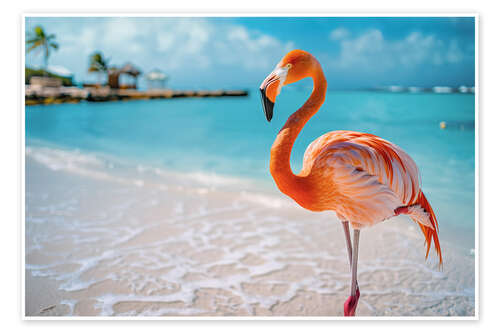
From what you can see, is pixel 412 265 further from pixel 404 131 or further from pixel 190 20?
pixel 404 131

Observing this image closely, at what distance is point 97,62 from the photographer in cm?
555

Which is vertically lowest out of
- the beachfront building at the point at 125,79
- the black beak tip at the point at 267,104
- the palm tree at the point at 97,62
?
the black beak tip at the point at 267,104

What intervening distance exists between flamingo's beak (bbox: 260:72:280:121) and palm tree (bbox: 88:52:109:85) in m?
3.96

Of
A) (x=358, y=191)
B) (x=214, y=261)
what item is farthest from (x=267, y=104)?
(x=214, y=261)

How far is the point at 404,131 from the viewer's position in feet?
17.2

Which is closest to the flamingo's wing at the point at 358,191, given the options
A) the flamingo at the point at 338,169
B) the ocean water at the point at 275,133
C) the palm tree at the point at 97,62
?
the flamingo at the point at 338,169

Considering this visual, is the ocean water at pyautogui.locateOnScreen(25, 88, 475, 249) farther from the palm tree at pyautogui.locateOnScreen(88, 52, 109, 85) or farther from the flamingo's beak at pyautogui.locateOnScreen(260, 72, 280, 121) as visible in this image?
the palm tree at pyautogui.locateOnScreen(88, 52, 109, 85)

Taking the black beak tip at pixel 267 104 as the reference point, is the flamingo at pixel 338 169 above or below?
below

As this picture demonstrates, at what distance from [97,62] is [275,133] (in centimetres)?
305

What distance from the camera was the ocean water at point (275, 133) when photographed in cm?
323

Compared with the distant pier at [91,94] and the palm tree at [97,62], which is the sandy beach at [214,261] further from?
the palm tree at [97,62]

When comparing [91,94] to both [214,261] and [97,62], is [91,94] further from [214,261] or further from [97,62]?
[214,261]

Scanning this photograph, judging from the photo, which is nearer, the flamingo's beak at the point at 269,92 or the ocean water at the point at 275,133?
the flamingo's beak at the point at 269,92
